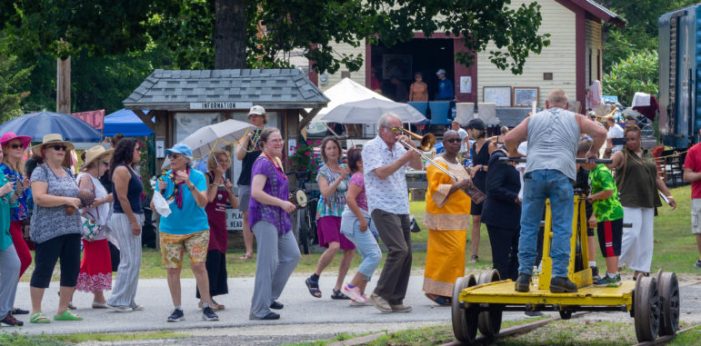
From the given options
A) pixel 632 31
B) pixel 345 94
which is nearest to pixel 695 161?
pixel 345 94

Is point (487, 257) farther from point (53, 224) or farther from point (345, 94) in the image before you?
point (345, 94)

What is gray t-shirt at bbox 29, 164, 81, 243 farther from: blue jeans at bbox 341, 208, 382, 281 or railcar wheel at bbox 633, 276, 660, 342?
railcar wheel at bbox 633, 276, 660, 342

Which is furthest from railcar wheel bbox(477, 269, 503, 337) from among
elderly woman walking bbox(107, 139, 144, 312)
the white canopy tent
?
the white canopy tent

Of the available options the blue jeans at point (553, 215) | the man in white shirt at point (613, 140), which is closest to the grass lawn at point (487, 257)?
the man in white shirt at point (613, 140)

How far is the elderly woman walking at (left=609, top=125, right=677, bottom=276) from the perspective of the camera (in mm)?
15766

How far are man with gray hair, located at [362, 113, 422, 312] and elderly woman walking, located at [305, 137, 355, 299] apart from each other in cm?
126

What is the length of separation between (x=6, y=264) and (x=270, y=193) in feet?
7.87

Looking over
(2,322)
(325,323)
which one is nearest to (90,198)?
(2,322)

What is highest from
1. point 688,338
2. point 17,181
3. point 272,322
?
point 17,181

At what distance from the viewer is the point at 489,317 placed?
11391 mm

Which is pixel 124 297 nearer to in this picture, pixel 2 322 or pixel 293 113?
pixel 2 322

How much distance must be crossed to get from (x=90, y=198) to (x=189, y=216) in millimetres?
1233

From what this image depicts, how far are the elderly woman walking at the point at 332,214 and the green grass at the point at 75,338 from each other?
9.07 feet

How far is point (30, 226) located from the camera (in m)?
13.3
